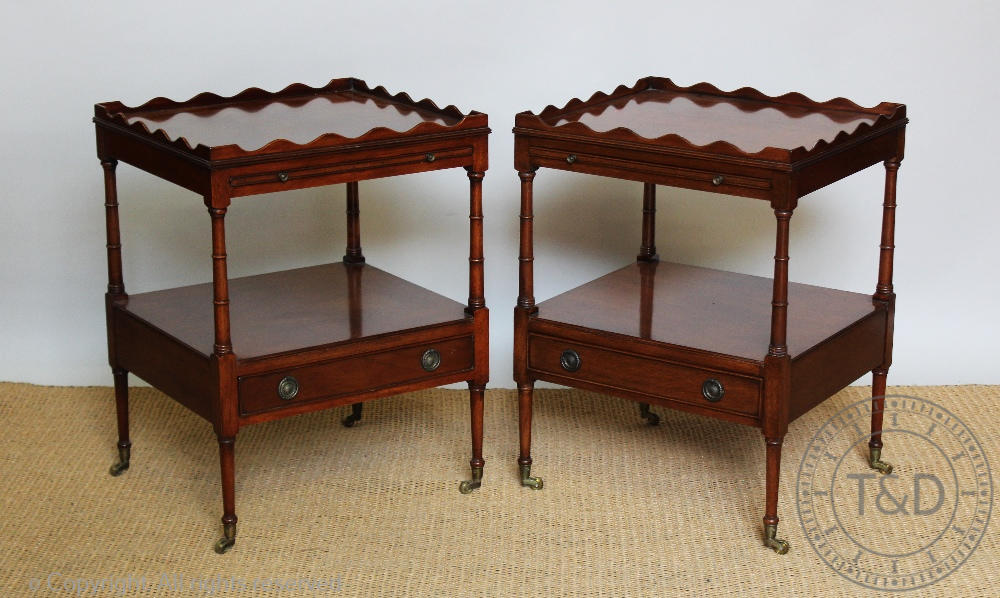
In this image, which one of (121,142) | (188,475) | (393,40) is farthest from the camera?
(393,40)

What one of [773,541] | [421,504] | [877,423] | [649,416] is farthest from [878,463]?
[421,504]

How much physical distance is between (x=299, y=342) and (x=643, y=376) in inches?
30.7

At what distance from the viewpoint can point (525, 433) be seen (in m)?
3.57

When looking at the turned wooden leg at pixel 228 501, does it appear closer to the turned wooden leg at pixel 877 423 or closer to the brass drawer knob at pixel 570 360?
the brass drawer knob at pixel 570 360

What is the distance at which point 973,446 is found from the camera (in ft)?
12.3

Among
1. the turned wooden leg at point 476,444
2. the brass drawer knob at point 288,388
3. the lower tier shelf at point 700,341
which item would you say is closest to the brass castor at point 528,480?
the turned wooden leg at point 476,444

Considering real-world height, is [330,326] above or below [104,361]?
above

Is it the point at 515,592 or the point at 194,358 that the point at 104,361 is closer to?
the point at 194,358

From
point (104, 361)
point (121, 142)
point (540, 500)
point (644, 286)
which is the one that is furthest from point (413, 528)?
point (104, 361)

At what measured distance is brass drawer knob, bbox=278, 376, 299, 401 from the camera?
3205 mm

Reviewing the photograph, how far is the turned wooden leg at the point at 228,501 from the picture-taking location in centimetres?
321

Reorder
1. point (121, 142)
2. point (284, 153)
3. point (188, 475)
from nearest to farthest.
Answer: point (284, 153) → point (121, 142) → point (188, 475)

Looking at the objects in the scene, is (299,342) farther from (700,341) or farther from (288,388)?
(700,341)

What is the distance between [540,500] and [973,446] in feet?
3.78
